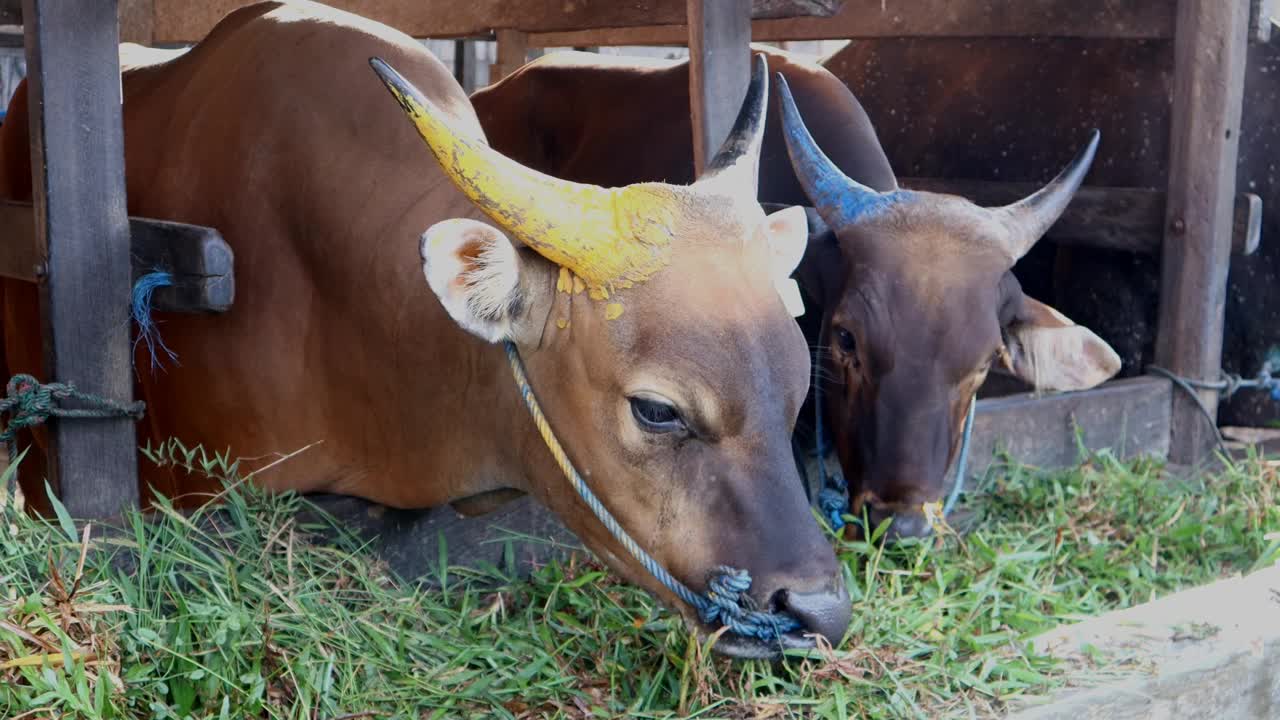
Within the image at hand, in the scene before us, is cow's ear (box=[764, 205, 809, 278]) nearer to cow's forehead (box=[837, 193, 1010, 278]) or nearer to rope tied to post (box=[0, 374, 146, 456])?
cow's forehead (box=[837, 193, 1010, 278])

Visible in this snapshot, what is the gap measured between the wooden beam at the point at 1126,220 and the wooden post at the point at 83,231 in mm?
3972

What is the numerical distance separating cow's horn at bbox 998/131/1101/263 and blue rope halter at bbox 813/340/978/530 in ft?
1.65

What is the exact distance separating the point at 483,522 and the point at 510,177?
1.05 meters

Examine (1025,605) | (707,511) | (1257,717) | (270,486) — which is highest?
(707,511)

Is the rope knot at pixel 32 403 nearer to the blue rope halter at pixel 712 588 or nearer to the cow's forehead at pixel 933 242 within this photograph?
the blue rope halter at pixel 712 588

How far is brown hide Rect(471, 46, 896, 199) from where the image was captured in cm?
493

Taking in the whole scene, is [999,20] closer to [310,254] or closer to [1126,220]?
[1126,220]

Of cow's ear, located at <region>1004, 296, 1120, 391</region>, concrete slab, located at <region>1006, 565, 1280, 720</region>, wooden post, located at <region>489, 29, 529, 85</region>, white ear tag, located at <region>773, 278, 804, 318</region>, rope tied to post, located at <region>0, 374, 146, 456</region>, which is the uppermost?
wooden post, located at <region>489, 29, 529, 85</region>

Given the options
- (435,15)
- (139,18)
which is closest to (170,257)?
(435,15)

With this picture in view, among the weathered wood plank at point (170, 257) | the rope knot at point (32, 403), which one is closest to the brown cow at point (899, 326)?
the weathered wood plank at point (170, 257)

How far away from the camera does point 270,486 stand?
330 cm

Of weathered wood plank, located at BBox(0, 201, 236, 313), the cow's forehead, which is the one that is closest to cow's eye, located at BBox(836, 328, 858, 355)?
the cow's forehead

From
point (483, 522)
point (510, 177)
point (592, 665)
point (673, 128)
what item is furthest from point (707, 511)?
point (673, 128)

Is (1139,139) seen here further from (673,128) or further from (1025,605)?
(1025,605)
